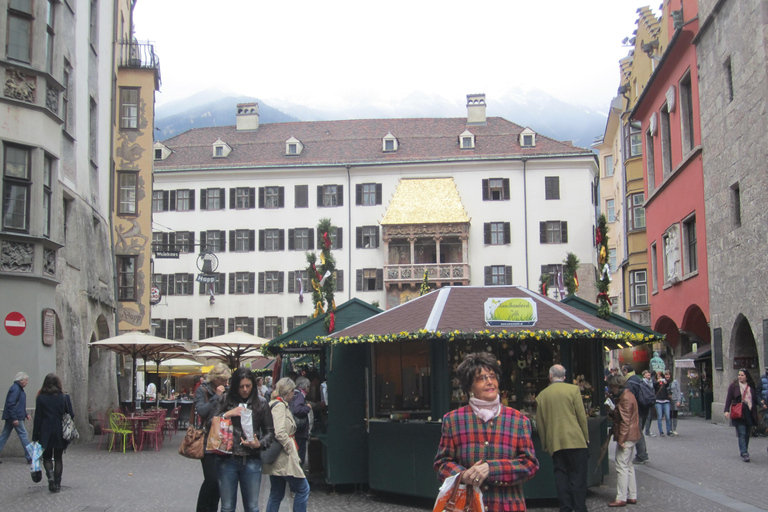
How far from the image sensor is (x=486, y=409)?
543 cm

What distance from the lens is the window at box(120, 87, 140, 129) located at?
99.5ft

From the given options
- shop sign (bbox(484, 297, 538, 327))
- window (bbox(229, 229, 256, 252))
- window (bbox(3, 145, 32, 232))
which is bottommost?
shop sign (bbox(484, 297, 538, 327))

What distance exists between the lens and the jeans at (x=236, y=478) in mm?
8000

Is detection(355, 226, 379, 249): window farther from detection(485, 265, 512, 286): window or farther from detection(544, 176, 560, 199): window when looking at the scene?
detection(544, 176, 560, 199): window

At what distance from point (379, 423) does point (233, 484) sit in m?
4.92

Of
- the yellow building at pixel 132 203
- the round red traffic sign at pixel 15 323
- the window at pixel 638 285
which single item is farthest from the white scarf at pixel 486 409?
the window at pixel 638 285

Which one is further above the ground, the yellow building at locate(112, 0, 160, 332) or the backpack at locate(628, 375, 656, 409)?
the yellow building at locate(112, 0, 160, 332)

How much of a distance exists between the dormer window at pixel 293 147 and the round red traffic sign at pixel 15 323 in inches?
1744

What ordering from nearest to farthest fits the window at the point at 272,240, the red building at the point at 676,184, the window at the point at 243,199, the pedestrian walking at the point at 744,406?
the pedestrian walking at the point at 744,406 < the red building at the point at 676,184 < the window at the point at 272,240 < the window at the point at 243,199

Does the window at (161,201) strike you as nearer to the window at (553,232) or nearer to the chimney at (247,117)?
the chimney at (247,117)

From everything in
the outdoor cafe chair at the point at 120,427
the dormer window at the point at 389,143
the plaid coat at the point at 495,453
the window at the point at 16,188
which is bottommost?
the outdoor cafe chair at the point at 120,427

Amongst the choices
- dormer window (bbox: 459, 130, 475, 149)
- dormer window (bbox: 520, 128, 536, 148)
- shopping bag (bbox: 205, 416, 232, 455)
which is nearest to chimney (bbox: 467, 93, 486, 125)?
dormer window (bbox: 459, 130, 475, 149)

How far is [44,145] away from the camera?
18797 millimetres

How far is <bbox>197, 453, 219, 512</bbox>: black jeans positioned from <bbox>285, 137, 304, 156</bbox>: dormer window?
53.4m
